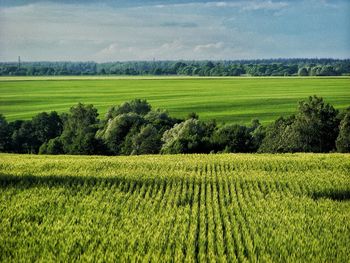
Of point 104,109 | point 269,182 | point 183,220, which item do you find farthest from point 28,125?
point 183,220

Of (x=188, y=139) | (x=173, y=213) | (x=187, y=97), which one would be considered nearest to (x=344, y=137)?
(x=188, y=139)

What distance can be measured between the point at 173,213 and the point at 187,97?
11767 centimetres

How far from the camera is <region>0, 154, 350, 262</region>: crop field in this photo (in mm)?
17734

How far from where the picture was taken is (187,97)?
458ft

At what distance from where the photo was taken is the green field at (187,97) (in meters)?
111

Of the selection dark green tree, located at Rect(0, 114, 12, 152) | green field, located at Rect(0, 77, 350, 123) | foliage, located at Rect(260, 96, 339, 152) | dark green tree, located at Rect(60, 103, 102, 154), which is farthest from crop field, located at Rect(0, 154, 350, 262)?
green field, located at Rect(0, 77, 350, 123)

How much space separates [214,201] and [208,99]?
109362 mm

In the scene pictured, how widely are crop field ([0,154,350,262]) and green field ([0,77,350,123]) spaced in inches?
2677

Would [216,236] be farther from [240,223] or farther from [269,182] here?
[269,182]

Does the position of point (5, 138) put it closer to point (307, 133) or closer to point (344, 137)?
point (307, 133)

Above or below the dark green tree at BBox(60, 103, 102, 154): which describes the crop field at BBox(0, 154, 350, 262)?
above

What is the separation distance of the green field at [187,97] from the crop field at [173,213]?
68.0 meters

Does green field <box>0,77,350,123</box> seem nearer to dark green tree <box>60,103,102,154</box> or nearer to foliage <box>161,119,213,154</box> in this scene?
dark green tree <box>60,103,102,154</box>

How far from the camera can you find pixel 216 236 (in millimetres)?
19375
